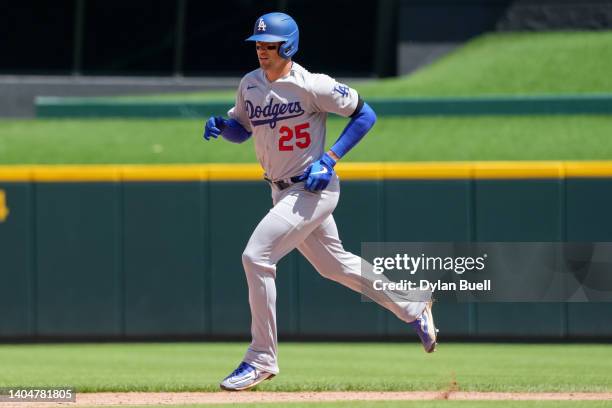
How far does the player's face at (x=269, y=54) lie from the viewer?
248 inches

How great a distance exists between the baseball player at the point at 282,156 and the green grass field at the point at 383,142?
6.04m

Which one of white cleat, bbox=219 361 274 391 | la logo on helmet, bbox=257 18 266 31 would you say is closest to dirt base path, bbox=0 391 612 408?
white cleat, bbox=219 361 274 391

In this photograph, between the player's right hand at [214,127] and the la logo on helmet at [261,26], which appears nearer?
the la logo on helmet at [261,26]

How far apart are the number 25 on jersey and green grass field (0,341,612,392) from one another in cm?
131

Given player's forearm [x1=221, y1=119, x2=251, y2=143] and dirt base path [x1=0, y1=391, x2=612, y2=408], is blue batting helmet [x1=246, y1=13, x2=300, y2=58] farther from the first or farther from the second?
dirt base path [x1=0, y1=391, x2=612, y2=408]

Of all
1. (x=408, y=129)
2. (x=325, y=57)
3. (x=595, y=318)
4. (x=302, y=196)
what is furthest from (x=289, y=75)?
(x=325, y=57)

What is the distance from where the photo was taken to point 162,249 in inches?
420

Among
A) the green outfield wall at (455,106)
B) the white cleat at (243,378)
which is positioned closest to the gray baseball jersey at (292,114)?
the white cleat at (243,378)

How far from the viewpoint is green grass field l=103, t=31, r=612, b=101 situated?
15297mm

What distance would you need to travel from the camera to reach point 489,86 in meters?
15.5

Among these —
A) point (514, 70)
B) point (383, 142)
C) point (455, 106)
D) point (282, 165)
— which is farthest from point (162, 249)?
point (514, 70)

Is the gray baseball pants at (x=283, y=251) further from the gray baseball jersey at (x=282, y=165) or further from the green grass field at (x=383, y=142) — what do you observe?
the green grass field at (x=383, y=142)

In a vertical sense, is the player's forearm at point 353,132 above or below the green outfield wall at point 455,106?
below

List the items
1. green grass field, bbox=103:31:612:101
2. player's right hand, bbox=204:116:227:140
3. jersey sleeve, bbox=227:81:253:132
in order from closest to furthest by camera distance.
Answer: jersey sleeve, bbox=227:81:253:132 < player's right hand, bbox=204:116:227:140 < green grass field, bbox=103:31:612:101
